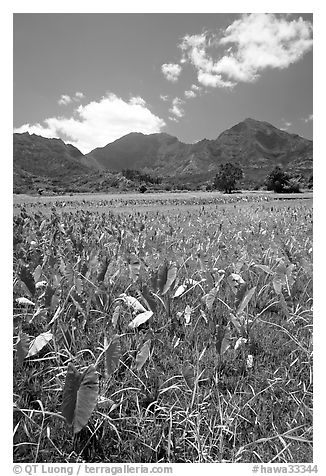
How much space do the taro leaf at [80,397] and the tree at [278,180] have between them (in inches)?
1225

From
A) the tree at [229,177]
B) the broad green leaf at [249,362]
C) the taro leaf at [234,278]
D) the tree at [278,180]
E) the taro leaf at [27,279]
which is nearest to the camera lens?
the broad green leaf at [249,362]

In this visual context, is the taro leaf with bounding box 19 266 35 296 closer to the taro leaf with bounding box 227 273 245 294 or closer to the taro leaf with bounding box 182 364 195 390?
the taro leaf with bounding box 182 364 195 390

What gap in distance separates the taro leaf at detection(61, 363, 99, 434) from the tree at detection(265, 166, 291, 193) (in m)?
31.1

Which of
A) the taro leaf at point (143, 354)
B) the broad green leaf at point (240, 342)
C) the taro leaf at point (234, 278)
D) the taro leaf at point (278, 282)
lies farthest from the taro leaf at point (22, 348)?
the taro leaf at point (278, 282)

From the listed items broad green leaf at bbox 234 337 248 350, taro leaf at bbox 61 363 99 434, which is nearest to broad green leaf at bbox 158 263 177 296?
broad green leaf at bbox 234 337 248 350

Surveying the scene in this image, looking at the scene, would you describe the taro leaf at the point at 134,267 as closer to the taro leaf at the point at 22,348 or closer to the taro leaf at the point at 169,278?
the taro leaf at the point at 169,278

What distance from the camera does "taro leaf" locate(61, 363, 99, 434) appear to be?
1172 mm

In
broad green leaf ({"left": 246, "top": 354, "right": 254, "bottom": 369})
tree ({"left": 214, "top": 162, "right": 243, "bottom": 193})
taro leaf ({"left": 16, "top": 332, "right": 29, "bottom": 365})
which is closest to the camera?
taro leaf ({"left": 16, "top": 332, "right": 29, "bottom": 365})

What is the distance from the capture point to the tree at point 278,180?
101ft
